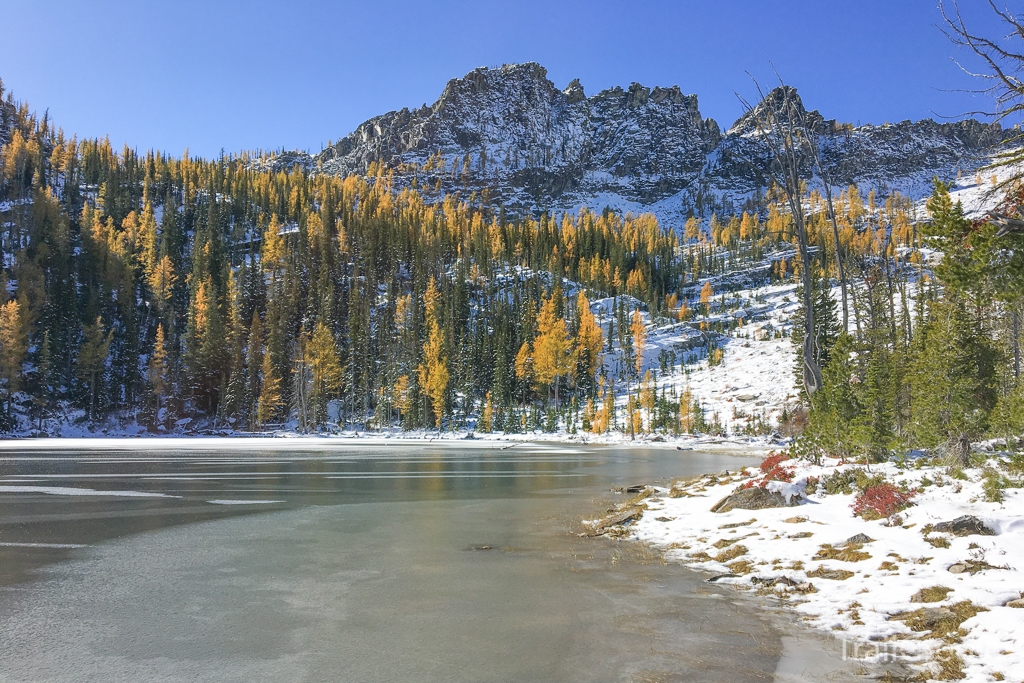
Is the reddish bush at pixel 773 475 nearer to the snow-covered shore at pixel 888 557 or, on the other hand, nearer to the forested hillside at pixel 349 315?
the snow-covered shore at pixel 888 557

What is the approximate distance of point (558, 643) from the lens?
5.76 meters

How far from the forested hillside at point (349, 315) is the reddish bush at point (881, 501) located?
11.4m

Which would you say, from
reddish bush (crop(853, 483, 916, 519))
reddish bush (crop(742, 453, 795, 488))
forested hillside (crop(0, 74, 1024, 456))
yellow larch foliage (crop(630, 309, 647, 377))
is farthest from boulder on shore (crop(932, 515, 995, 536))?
yellow larch foliage (crop(630, 309, 647, 377))

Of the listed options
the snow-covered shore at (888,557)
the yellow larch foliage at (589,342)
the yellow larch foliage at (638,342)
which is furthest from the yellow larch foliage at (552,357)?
the snow-covered shore at (888,557)

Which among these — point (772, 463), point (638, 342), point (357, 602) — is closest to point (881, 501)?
point (772, 463)

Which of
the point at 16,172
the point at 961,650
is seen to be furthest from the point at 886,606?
the point at 16,172

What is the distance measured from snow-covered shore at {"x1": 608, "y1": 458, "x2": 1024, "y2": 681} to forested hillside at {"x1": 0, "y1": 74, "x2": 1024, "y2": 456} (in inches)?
435

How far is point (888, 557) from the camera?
7.70 meters

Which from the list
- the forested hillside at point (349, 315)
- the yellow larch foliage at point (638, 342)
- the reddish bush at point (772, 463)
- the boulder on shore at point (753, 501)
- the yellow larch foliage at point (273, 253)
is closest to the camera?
the boulder on shore at point (753, 501)

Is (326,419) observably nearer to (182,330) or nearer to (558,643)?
A: (182,330)

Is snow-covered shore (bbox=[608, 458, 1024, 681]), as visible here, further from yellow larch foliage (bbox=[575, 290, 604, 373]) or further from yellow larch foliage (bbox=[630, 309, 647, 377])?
yellow larch foliage (bbox=[630, 309, 647, 377])

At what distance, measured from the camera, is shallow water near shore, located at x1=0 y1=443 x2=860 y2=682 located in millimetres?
5188

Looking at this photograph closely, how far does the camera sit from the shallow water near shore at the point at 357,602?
17.0 feet

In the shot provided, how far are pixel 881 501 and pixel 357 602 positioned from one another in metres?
8.90
